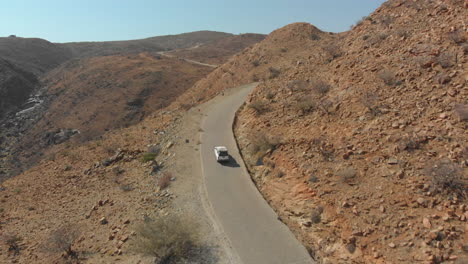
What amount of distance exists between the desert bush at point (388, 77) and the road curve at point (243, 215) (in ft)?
29.1

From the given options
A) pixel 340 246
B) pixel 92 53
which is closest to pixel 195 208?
pixel 340 246

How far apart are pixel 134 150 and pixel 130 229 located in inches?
354

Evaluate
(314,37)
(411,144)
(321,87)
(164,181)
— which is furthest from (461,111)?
(314,37)

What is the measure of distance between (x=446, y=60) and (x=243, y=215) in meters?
11.9

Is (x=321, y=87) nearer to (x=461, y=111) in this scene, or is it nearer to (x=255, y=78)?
(x=461, y=111)

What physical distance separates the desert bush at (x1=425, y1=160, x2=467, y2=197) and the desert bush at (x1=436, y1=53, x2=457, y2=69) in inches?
235

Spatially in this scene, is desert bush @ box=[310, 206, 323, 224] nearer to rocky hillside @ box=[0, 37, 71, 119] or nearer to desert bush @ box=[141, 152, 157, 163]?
desert bush @ box=[141, 152, 157, 163]

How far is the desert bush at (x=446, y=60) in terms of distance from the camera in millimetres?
13248

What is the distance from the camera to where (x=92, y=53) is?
136 metres

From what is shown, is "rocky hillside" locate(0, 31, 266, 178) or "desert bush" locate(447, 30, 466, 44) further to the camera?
"rocky hillside" locate(0, 31, 266, 178)

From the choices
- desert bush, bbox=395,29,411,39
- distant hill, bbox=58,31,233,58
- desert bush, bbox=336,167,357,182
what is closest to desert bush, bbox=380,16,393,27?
desert bush, bbox=395,29,411,39

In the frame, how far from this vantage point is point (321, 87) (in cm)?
1812

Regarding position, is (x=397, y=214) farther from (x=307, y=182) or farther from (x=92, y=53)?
(x=92, y=53)

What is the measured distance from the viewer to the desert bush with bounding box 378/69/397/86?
580 inches
